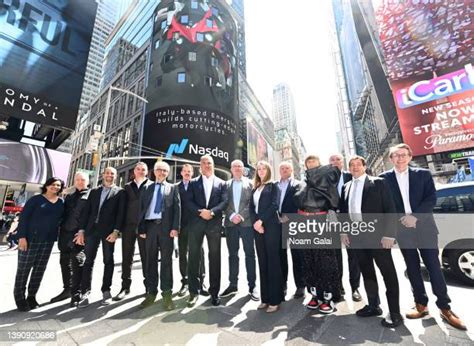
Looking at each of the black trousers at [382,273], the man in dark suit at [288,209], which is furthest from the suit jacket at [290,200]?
the black trousers at [382,273]

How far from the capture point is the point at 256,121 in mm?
57625

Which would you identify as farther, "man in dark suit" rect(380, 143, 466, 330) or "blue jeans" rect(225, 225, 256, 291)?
"blue jeans" rect(225, 225, 256, 291)

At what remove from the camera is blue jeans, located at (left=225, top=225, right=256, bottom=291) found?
3.69 m

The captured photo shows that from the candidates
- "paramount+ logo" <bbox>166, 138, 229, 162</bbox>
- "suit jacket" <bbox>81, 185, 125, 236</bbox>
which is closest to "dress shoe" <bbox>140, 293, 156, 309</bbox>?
"suit jacket" <bbox>81, 185, 125, 236</bbox>

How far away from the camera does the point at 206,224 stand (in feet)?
11.5

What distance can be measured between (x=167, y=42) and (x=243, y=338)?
106 feet

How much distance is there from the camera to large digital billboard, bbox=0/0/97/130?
11188 mm

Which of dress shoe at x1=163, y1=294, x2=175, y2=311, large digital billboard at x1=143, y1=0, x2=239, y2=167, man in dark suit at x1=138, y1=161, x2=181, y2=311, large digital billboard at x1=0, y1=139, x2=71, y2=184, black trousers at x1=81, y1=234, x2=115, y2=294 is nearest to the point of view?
dress shoe at x1=163, y1=294, x2=175, y2=311

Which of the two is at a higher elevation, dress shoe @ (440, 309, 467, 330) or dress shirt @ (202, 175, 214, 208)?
dress shirt @ (202, 175, 214, 208)

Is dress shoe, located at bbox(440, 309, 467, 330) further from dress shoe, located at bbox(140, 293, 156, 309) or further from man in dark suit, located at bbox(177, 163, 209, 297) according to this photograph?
dress shoe, located at bbox(140, 293, 156, 309)

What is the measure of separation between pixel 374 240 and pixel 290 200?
1205mm

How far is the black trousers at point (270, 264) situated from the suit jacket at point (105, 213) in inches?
95.0

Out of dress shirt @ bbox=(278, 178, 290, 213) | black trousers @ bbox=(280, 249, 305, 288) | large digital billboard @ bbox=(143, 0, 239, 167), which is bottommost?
black trousers @ bbox=(280, 249, 305, 288)

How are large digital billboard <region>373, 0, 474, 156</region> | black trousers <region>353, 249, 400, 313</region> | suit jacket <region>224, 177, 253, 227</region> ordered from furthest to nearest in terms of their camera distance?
large digital billboard <region>373, 0, 474, 156</region>
suit jacket <region>224, 177, 253, 227</region>
black trousers <region>353, 249, 400, 313</region>
